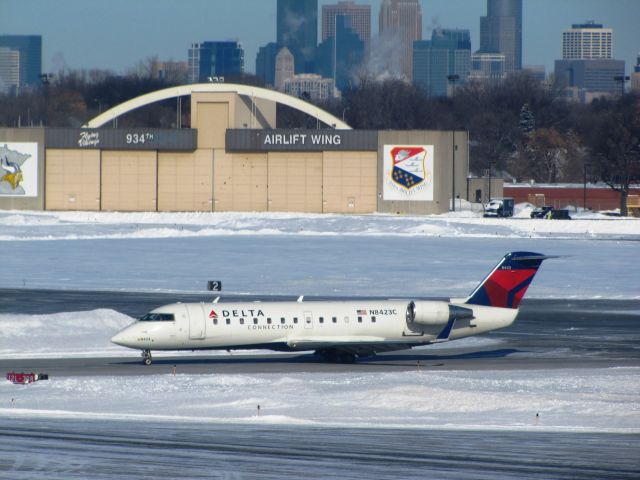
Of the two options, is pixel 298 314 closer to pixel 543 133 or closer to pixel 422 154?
pixel 422 154

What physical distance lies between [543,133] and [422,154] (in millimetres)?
78773

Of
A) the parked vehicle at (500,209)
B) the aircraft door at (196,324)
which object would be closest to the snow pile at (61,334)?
the aircraft door at (196,324)

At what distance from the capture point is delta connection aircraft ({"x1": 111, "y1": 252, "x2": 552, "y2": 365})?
37.6m

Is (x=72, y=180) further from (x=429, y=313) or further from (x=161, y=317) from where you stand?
(x=429, y=313)

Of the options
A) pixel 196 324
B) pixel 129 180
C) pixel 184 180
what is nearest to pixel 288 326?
pixel 196 324

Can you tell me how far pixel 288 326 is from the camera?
126 ft

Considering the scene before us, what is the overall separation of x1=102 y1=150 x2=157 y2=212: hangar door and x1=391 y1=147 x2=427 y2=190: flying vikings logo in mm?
23429

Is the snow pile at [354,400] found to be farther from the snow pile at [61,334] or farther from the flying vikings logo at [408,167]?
the flying vikings logo at [408,167]

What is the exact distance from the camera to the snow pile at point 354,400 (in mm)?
29688

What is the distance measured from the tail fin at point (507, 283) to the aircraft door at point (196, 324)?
9.43 metres

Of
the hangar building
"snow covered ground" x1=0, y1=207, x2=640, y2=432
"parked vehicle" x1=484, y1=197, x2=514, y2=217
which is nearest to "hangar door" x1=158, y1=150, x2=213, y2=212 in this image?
the hangar building

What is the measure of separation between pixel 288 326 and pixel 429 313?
4.64m

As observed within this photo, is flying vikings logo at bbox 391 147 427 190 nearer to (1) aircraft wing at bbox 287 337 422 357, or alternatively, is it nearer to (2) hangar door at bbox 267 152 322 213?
(2) hangar door at bbox 267 152 322 213

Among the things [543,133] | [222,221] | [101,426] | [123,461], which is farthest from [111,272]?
[543,133]
